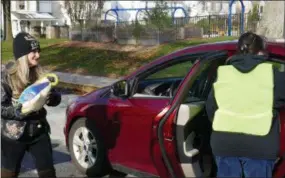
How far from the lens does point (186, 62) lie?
16.6 ft

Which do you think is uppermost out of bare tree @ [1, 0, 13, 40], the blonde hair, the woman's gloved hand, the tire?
bare tree @ [1, 0, 13, 40]

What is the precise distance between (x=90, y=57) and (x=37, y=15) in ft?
136

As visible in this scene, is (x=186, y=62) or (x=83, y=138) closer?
(x=186, y=62)

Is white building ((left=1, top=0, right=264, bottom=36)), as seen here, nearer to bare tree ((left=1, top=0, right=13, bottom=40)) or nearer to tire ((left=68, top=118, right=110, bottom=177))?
bare tree ((left=1, top=0, right=13, bottom=40))

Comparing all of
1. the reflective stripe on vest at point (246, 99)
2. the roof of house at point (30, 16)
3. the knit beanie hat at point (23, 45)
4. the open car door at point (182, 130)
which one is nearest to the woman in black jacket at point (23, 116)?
the knit beanie hat at point (23, 45)

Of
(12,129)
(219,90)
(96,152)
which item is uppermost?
(219,90)

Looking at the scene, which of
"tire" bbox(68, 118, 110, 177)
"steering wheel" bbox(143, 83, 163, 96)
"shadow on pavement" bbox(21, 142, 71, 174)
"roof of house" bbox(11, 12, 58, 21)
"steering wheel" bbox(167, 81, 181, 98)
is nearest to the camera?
"steering wheel" bbox(167, 81, 181, 98)

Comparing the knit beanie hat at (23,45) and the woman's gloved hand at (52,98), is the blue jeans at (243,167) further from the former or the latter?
the knit beanie hat at (23,45)

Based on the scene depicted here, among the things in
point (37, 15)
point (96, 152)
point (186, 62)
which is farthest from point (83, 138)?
point (37, 15)

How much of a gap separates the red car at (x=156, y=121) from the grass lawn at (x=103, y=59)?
8412 mm

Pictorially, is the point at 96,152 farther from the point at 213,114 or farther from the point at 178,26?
the point at 178,26

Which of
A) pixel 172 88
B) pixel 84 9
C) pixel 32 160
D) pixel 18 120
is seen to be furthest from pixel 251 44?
pixel 84 9

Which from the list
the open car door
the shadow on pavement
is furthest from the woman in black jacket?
the shadow on pavement

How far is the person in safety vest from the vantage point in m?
3.37
